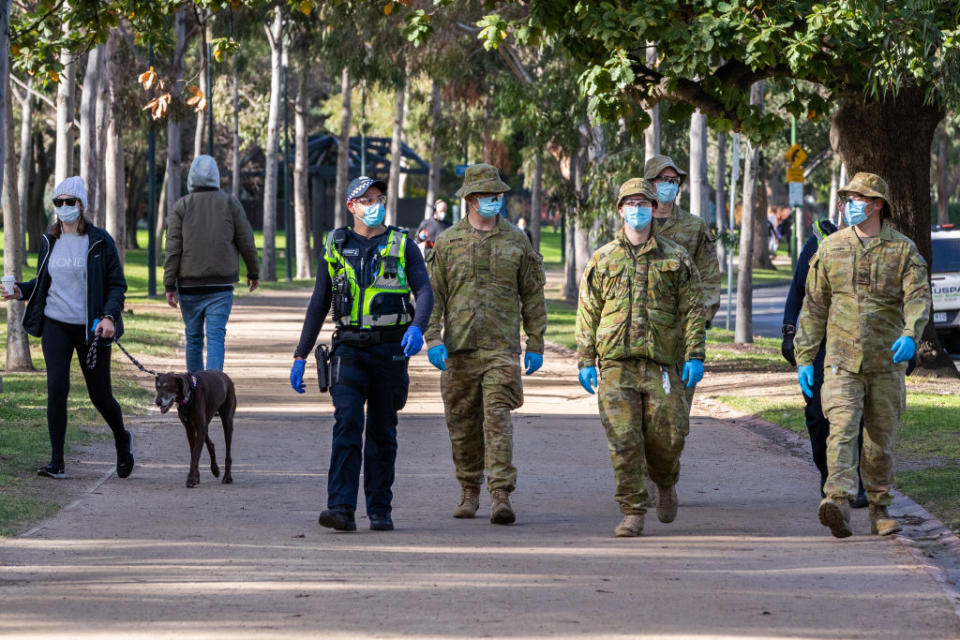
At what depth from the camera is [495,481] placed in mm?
8664

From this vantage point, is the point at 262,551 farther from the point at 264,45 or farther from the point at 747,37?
the point at 264,45

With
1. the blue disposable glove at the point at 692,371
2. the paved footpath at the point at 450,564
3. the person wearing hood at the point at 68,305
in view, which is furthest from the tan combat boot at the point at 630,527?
the person wearing hood at the point at 68,305

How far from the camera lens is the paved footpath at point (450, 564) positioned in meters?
6.22

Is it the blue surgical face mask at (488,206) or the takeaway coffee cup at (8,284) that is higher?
the blue surgical face mask at (488,206)

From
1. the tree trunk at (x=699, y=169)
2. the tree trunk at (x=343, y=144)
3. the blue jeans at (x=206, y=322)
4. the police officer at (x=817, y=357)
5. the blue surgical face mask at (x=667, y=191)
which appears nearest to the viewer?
the police officer at (x=817, y=357)

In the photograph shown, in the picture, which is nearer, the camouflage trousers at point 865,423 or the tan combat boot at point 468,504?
the camouflage trousers at point 865,423

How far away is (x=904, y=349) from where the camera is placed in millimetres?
8047

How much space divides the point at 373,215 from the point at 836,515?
2.81 meters

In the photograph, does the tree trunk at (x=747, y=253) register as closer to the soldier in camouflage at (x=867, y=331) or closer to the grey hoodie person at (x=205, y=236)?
the grey hoodie person at (x=205, y=236)

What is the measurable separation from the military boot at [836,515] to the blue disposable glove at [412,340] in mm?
2168

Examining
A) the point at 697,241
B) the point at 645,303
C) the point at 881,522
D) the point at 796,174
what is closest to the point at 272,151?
the point at 796,174

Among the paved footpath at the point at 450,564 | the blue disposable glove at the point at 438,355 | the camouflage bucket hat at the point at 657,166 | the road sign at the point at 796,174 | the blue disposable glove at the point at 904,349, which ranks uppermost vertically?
the road sign at the point at 796,174

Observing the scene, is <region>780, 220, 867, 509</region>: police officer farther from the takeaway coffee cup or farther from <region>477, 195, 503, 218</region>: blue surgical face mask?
the takeaway coffee cup

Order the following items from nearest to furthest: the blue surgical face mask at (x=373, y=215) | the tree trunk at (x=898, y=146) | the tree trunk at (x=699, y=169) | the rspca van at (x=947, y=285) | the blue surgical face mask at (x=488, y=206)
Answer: the blue surgical face mask at (x=373, y=215)
the blue surgical face mask at (x=488, y=206)
the tree trunk at (x=898, y=146)
the tree trunk at (x=699, y=169)
the rspca van at (x=947, y=285)
